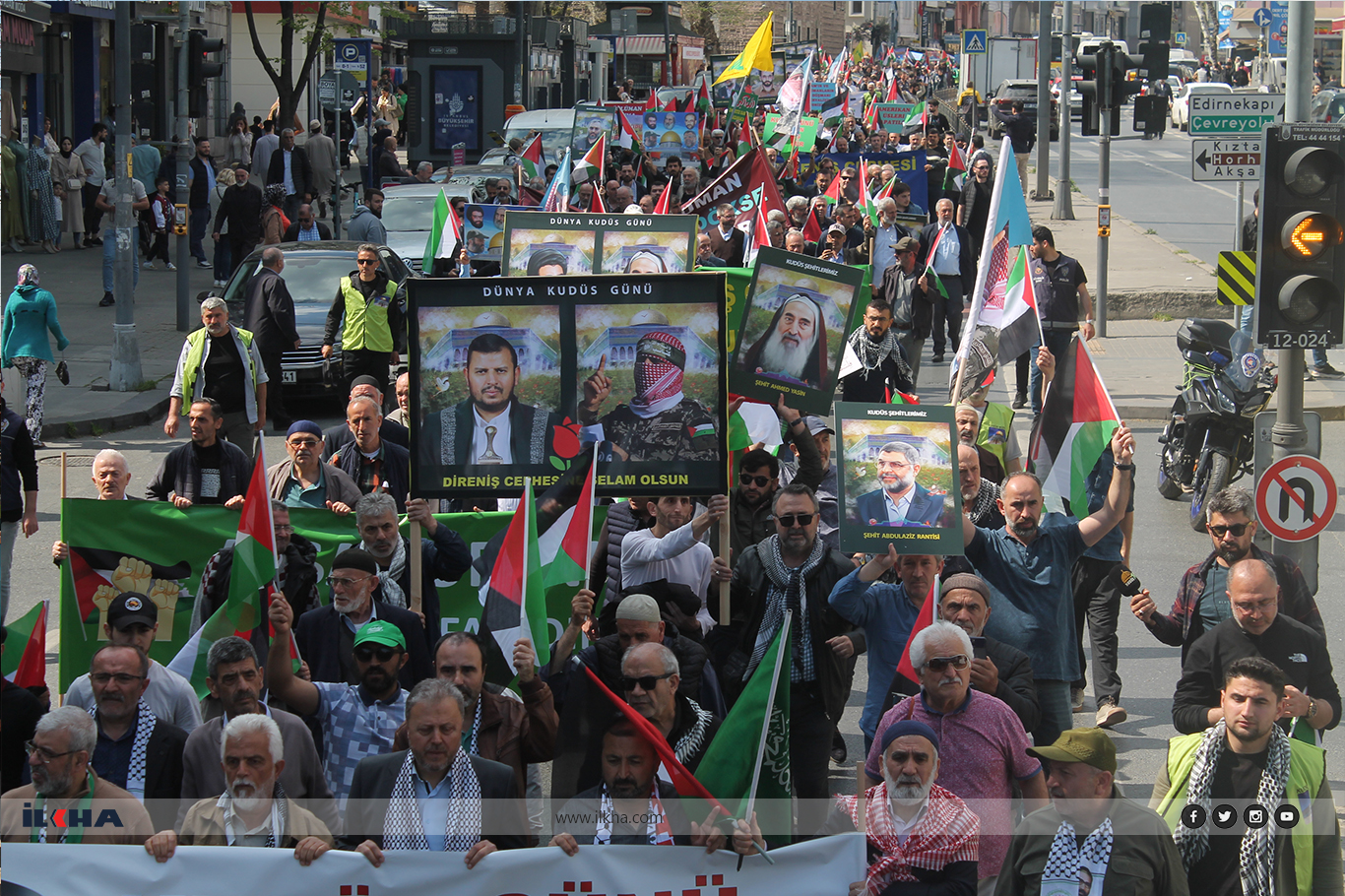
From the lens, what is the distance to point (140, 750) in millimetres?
5828

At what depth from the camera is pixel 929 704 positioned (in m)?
5.70

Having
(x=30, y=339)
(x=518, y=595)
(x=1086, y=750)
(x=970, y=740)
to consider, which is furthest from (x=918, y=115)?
(x=1086, y=750)

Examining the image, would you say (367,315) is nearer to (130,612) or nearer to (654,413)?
(654,413)

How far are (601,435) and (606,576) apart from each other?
749 millimetres

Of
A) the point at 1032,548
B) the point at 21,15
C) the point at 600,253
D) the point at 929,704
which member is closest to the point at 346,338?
the point at 600,253

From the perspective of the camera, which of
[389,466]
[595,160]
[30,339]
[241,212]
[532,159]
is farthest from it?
[532,159]

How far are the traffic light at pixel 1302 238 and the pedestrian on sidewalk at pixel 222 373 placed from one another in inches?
266

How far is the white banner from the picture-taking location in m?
5.16

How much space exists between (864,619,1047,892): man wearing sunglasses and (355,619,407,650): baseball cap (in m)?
1.81

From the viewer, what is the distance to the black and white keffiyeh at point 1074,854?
4.87 m

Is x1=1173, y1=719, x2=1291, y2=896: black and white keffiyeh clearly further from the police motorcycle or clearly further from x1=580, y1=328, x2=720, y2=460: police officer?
the police motorcycle

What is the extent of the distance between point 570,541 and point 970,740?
216 centimetres

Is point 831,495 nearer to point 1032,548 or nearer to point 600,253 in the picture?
point 1032,548

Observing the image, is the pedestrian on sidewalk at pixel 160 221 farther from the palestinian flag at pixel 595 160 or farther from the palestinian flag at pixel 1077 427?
the palestinian flag at pixel 1077 427
